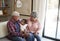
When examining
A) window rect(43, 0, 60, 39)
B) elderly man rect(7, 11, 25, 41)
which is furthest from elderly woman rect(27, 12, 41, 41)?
window rect(43, 0, 60, 39)

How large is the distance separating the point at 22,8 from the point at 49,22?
1011 mm

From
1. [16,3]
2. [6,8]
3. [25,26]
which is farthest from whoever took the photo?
[6,8]

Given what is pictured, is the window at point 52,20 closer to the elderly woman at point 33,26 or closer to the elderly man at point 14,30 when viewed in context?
the elderly woman at point 33,26

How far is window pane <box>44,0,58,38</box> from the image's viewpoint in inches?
151

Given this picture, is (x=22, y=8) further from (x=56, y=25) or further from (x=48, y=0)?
(x=56, y=25)

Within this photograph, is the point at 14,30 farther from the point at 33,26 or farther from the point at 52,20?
the point at 52,20

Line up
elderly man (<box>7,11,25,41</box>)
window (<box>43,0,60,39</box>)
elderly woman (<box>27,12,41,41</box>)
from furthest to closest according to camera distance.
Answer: window (<box>43,0,60,39</box>) < elderly woman (<box>27,12,41,41</box>) < elderly man (<box>7,11,25,41</box>)

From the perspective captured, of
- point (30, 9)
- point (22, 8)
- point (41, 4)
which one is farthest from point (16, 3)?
point (41, 4)

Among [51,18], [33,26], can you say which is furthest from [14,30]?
[51,18]

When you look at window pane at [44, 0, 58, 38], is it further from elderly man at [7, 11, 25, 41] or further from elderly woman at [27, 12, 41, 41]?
elderly man at [7, 11, 25, 41]

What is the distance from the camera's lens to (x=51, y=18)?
13.0ft

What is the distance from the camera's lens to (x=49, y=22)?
402 cm

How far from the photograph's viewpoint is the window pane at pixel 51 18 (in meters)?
3.85

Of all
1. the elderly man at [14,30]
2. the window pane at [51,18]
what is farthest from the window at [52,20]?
the elderly man at [14,30]
